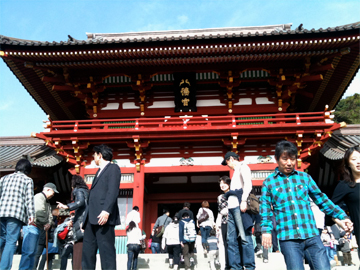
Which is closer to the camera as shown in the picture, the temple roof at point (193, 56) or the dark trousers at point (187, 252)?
the dark trousers at point (187, 252)

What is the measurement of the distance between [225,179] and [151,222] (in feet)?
29.6

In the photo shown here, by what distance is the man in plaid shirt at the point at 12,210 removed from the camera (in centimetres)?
480

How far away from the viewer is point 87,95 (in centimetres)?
1322

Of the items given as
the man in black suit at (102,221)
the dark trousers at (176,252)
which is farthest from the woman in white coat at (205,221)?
the man in black suit at (102,221)

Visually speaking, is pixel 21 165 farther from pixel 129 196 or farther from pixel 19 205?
pixel 129 196

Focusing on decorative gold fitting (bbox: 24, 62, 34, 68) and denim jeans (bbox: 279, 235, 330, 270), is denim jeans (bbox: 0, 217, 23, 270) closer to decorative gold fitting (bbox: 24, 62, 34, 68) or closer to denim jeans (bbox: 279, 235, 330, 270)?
denim jeans (bbox: 279, 235, 330, 270)

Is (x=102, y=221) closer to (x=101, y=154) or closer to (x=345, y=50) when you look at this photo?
(x=101, y=154)

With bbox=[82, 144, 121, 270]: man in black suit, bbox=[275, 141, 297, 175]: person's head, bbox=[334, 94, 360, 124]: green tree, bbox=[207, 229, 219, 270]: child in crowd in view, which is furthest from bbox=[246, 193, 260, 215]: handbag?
bbox=[334, 94, 360, 124]: green tree

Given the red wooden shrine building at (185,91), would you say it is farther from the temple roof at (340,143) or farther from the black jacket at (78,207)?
the black jacket at (78,207)

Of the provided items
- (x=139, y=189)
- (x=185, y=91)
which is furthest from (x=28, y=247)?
(x=185, y=91)

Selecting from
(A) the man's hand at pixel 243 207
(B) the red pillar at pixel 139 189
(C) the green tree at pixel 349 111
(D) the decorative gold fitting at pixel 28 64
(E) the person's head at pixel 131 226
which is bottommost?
(A) the man's hand at pixel 243 207

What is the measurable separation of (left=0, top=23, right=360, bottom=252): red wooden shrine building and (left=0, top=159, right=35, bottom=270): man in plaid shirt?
6625 millimetres

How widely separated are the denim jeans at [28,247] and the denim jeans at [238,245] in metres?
3.05

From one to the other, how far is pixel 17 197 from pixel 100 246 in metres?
1.65
